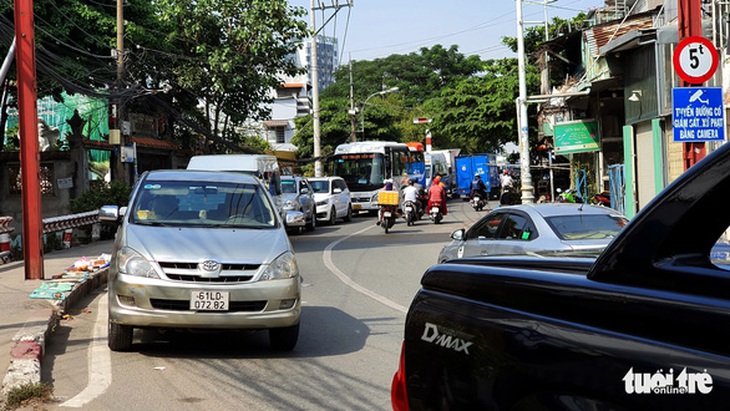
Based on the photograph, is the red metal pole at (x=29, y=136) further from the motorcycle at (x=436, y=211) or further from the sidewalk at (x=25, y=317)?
the motorcycle at (x=436, y=211)

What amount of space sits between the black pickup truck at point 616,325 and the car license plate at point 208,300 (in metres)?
4.94

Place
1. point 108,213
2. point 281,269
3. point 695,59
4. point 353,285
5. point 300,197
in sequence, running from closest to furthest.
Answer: point 281,269 < point 108,213 < point 695,59 < point 353,285 < point 300,197

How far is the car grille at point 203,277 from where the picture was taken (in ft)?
24.1

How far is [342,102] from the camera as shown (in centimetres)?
6838

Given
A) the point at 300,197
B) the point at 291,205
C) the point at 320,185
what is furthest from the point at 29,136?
the point at 320,185

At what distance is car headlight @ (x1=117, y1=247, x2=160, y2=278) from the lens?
24.2 feet

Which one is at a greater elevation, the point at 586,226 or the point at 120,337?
the point at 586,226

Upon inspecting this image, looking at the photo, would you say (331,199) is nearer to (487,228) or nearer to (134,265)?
(487,228)

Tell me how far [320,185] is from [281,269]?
23.8 meters

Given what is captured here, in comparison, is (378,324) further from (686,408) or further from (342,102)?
(342,102)

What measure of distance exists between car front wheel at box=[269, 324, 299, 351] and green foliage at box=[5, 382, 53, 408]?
7.36 ft

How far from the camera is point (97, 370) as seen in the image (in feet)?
23.1

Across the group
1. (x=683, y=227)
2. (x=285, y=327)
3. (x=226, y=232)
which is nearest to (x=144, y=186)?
(x=226, y=232)

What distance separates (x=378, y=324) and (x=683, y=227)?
7692 mm
